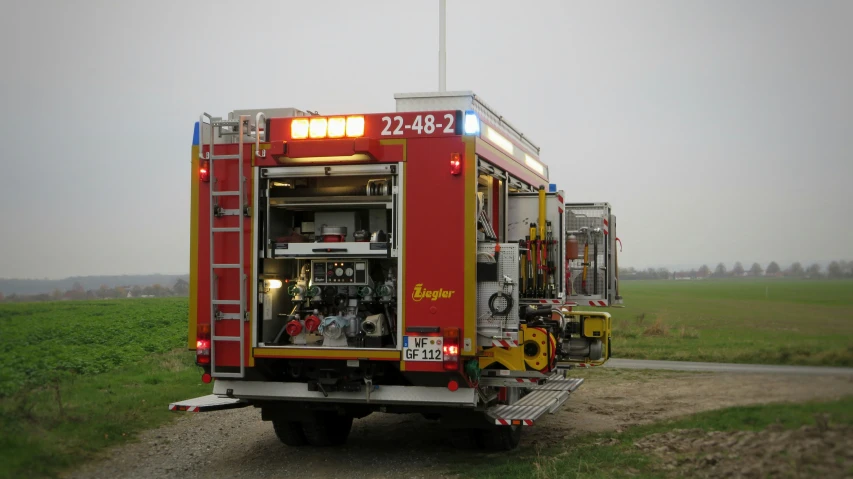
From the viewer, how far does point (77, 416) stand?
38.1ft

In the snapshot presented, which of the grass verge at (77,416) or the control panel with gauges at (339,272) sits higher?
the control panel with gauges at (339,272)

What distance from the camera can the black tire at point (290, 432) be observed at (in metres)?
10.1

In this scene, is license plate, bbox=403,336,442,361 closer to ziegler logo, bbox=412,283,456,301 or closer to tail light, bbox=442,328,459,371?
tail light, bbox=442,328,459,371

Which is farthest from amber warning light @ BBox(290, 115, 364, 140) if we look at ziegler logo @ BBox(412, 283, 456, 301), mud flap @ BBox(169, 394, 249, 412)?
mud flap @ BBox(169, 394, 249, 412)

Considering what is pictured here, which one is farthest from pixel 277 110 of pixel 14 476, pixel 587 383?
pixel 587 383

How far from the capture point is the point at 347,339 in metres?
8.98

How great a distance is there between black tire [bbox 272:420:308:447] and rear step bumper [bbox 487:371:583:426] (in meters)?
2.45

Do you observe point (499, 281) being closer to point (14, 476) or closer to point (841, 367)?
point (841, 367)

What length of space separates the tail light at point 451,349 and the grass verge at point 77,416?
14.6 feet

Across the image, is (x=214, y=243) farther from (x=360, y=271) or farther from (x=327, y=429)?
(x=327, y=429)

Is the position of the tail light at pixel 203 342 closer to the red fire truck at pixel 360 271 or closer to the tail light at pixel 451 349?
the red fire truck at pixel 360 271

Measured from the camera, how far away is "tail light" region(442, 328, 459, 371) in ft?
27.7

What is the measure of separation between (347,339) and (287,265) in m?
1.23

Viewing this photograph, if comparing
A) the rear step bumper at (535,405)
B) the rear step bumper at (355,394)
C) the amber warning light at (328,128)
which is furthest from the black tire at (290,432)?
the amber warning light at (328,128)
